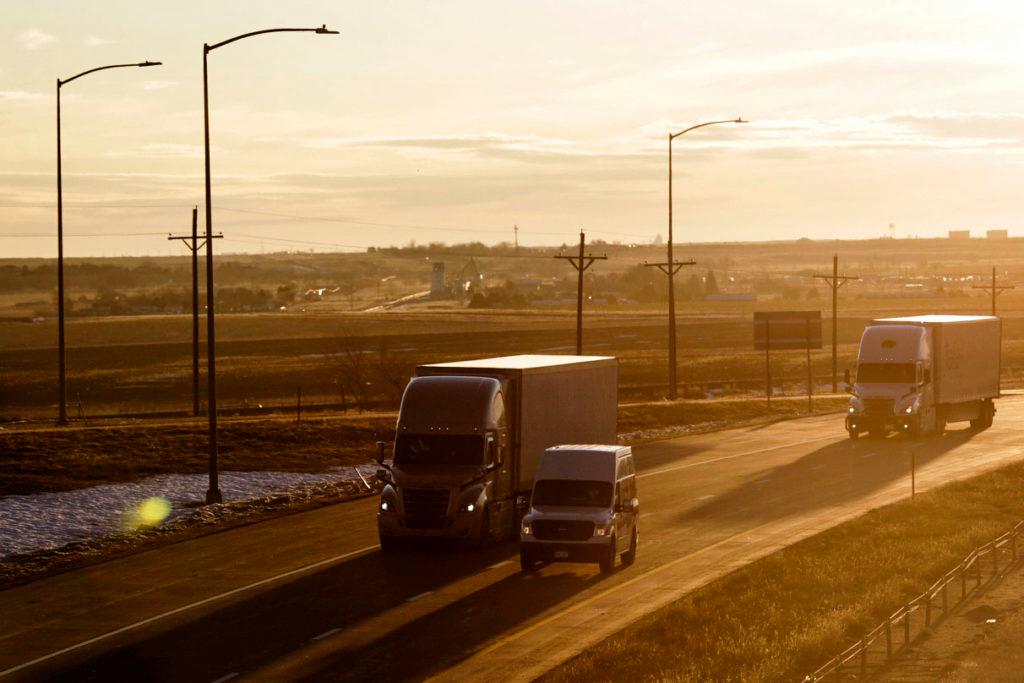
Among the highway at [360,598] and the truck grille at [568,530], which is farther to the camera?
the truck grille at [568,530]

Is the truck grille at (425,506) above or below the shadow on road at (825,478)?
above

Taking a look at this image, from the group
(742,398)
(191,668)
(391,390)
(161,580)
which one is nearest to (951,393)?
(742,398)

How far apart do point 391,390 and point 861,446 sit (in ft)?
95.8

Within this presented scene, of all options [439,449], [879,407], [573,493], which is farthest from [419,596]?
[879,407]

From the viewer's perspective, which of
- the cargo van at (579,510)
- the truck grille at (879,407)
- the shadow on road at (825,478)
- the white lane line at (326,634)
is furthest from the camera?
the truck grille at (879,407)

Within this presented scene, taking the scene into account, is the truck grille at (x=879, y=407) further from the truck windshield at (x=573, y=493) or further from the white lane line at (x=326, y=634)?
the white lane line at (x=326, y=634)

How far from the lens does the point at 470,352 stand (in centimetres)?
11350

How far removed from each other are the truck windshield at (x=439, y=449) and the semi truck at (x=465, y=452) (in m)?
0.02

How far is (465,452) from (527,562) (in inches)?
115

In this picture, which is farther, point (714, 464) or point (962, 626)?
point (714, 464)

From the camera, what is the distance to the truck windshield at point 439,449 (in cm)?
3134

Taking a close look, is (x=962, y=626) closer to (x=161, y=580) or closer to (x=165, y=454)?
(x=161, y=580)

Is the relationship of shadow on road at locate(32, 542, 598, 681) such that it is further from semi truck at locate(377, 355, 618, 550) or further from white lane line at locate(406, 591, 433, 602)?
semi truck at locate(377, 355, 618, 550)

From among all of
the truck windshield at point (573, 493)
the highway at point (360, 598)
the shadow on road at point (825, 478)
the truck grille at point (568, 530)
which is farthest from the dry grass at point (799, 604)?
the shadow on road at point (825, 478)
